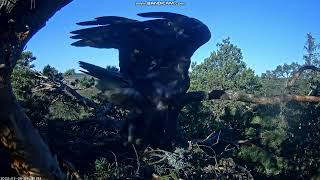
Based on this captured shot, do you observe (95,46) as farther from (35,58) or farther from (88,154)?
(35,58)

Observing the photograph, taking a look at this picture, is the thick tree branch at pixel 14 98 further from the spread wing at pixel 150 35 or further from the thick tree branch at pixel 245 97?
the thick tree branch at pixel 245 97

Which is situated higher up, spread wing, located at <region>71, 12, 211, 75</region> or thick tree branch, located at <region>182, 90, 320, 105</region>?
spread wing, located at <region>71, 12, 211, 75</region>

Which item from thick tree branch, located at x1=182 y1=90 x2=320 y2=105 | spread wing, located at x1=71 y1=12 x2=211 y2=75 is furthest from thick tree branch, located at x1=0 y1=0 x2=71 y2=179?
thick tree branch, located at x1=182 y1=90 x2=320 y2=105

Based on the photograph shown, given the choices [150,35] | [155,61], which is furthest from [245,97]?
[150,35]

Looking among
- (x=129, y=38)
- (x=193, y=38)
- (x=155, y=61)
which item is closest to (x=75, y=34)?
(x=129, y=38)

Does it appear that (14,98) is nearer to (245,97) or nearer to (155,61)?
(155,61)

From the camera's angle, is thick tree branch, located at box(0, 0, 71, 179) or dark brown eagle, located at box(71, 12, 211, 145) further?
dark brown eagle, located at box(71, 12, 211, 145)

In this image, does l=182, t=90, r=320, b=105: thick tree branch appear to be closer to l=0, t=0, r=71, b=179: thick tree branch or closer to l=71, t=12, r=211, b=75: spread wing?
l=71, t=12, r=211, b=75: spread wing

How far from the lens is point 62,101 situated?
23.8 ft

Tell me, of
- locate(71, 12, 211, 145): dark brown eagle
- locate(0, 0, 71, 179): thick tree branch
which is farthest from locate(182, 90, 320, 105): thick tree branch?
locate(0, 0, 71, 179): thick tree branch

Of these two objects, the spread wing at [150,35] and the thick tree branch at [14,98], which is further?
the spread wing at [150,35]

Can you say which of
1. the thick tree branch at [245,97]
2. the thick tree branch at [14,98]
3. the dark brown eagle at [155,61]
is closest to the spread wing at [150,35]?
the dark brown eagle at [155,61]

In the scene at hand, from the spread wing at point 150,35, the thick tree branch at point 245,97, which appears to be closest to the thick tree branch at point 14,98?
the spread wing at point 150,35

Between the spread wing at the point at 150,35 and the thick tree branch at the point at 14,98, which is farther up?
the spread wing at the point at 150,35
